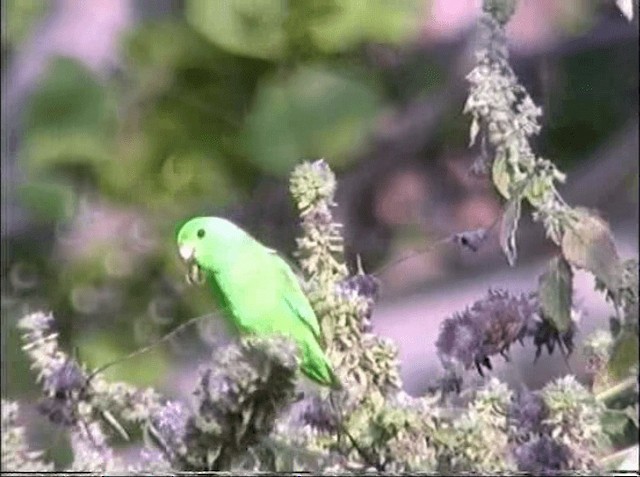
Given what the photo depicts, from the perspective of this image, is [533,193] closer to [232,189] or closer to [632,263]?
[632,263]

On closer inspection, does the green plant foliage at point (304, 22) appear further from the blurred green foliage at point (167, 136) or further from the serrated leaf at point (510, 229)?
the serrated leaf at point (510, 229)

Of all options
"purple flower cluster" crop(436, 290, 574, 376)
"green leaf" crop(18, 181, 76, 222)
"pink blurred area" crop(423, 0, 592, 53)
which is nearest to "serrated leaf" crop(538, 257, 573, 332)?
"purple flower cluster" crop(436, 290, 574, 376)

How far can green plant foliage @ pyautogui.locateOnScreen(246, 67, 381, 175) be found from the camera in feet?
2.96

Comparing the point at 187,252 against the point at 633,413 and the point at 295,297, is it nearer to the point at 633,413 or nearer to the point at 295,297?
the point at 295,297

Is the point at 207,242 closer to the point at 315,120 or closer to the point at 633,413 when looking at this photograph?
the point at 315,120

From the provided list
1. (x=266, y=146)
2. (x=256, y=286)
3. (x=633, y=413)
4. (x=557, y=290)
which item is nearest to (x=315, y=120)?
(x=266, y=146)

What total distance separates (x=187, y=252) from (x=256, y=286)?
0.22ft

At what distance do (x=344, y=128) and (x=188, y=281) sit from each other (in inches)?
7.4

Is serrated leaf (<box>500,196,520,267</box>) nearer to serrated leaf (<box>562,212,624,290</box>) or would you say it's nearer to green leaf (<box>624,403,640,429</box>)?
serrated leaf (<box>562,212,624,290</box>)

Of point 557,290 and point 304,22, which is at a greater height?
point 304,22

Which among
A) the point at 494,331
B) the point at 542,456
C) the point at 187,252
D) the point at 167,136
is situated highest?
the point at 167,136

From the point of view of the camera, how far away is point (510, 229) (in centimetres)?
91

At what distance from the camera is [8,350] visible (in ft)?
3.04

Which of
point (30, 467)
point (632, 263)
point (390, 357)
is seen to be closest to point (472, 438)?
point (390, 357)
